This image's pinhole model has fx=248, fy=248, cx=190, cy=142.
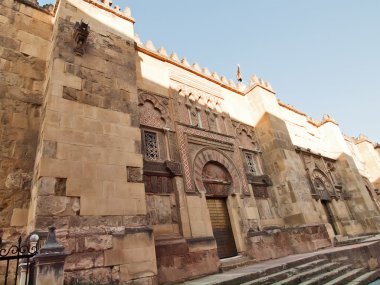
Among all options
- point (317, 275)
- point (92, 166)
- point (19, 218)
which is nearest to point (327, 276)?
point (317, 275)

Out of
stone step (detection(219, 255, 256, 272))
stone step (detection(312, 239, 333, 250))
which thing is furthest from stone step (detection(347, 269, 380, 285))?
stone step (detection(312, 239, 333, 250))

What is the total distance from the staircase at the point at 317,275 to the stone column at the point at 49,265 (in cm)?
308

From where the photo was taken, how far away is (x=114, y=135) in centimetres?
483

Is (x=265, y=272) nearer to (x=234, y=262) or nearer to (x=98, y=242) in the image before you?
(x=234, y=262)

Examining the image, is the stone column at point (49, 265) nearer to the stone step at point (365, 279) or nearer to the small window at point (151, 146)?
the small window at point (151, 146)

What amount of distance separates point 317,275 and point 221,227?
100.0 inches

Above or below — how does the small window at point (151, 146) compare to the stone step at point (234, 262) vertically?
above

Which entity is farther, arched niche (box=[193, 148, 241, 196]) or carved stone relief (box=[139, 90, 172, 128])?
arched niche (box=[193, 148, 241, 196])

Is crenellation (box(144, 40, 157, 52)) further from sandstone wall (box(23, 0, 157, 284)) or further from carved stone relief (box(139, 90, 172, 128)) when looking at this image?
sandstone wall (box(23, 0, 157, 284))

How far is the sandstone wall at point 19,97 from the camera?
4.32 meters

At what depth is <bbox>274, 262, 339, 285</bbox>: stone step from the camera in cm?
452

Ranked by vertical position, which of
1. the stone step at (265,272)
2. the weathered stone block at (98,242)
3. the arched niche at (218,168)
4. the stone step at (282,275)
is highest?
the arched niche at (218,168)

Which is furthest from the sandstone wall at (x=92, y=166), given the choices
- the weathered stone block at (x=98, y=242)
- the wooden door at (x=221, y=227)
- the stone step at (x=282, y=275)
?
the wooden door at (x=221, y=227)

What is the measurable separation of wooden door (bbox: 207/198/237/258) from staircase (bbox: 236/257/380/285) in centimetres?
180
